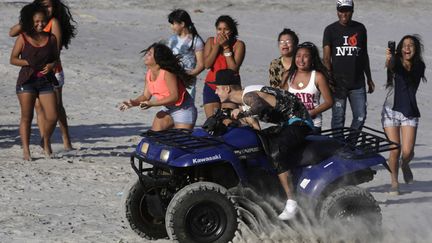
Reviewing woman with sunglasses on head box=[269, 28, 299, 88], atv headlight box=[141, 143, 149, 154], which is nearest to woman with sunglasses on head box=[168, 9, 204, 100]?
woman with sunglasses on head box=[269, 28, 299, 88]

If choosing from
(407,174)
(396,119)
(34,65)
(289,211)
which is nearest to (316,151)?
(289,211)

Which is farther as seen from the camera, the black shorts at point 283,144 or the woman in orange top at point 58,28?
the woman in orange top at point 58,28

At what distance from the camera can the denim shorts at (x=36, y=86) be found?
12234 mm

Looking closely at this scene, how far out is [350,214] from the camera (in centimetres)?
865

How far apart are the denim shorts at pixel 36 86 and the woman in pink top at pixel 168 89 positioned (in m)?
1.95

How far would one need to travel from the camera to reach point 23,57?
1223 cm

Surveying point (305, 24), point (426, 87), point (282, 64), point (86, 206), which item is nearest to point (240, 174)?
point (86, 206)

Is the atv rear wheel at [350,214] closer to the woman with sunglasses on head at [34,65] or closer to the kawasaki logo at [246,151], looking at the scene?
the kawasaki logo at [246,151]

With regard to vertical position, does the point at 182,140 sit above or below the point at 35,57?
above

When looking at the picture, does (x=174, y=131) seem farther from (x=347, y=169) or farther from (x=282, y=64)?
(x=282, y=64)

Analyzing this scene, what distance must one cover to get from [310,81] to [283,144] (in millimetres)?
2126

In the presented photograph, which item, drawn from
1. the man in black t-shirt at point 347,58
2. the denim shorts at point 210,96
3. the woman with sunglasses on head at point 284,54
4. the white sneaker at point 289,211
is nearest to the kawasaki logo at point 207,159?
the white sneaker at point 289,211

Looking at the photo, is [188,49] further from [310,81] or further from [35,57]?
[310,81]

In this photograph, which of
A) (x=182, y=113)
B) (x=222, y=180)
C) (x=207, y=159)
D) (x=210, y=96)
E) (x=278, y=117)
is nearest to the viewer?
(x=207, y=159)
